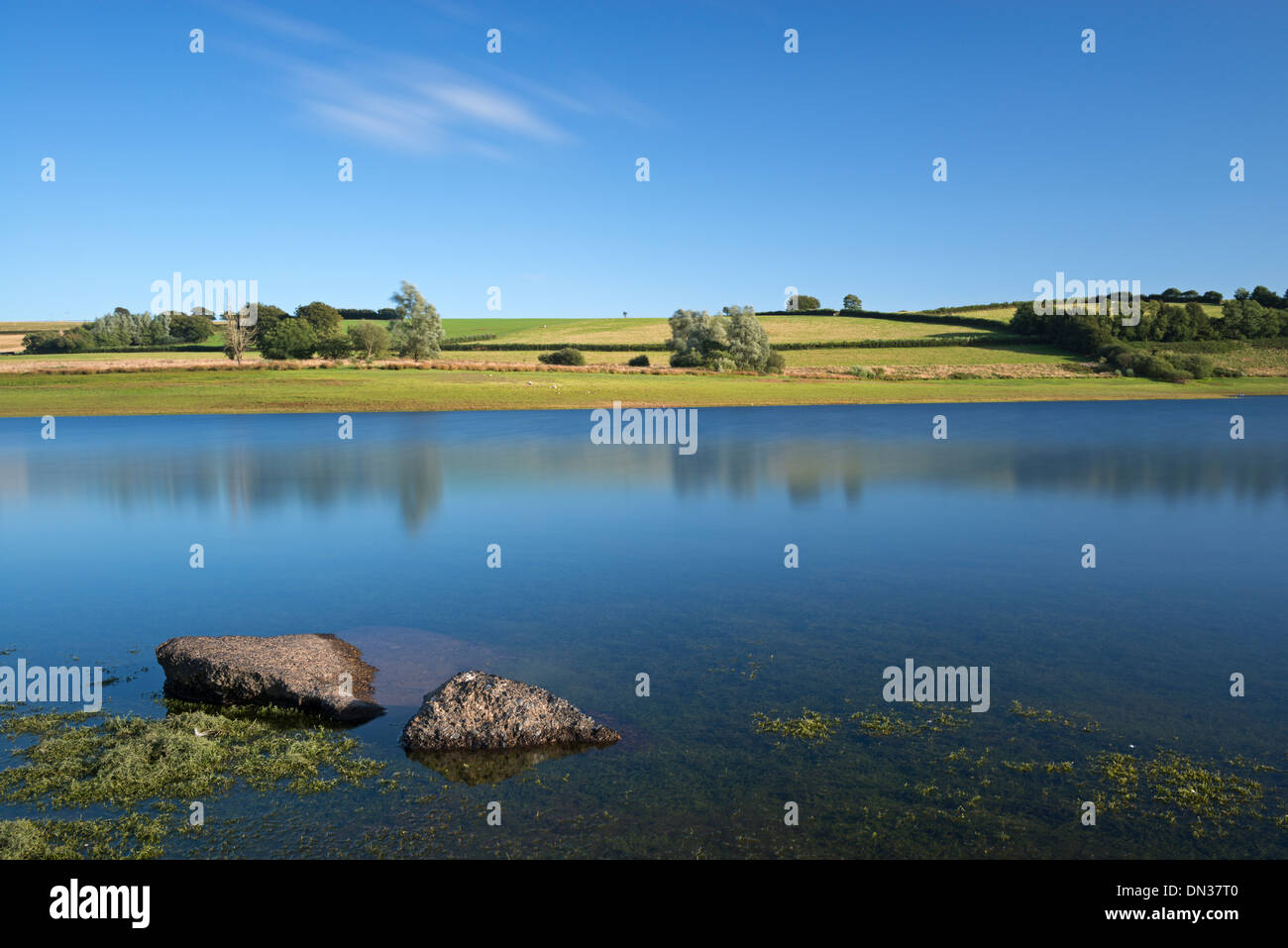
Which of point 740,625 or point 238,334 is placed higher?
point 238,334

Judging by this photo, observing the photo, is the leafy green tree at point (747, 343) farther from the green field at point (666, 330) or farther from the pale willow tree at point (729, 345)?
the green field at point (666, 330)

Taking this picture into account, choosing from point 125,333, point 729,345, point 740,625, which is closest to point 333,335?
point 729,345

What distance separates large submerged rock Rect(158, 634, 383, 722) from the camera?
11750 millimetres

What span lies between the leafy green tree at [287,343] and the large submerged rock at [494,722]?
9987 centimetres

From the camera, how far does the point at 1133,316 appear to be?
108875 mm

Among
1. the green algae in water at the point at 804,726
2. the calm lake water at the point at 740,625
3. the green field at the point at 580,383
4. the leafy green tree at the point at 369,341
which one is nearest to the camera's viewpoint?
the calm lake water at the point at 740,625

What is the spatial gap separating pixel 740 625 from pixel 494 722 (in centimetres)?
594

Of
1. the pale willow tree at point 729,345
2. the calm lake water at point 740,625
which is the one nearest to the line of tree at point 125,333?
the pale willow tree at point 729,345

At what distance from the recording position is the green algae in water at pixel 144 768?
862 cm

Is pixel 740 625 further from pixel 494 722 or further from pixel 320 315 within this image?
pixel 320 315

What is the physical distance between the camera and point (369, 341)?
103m
